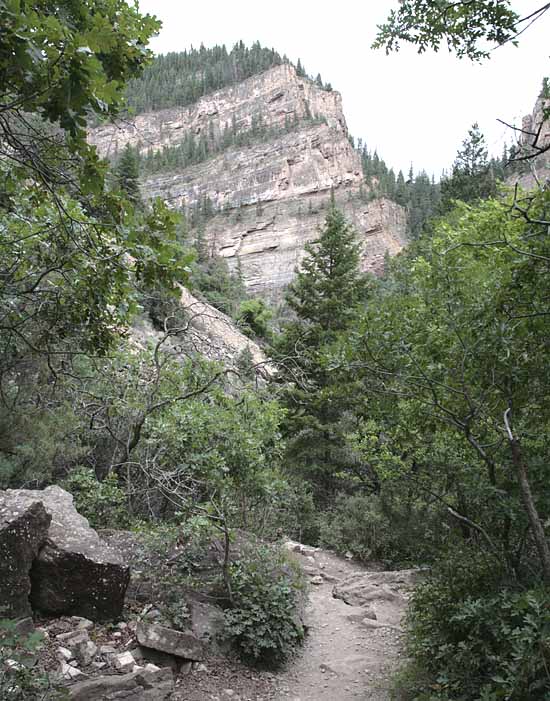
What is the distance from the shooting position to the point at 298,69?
9769 cm

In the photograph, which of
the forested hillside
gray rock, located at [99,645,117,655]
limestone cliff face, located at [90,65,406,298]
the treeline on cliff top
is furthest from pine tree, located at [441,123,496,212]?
the treeline on cliff top

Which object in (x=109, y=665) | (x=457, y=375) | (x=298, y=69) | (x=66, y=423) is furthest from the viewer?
(x=298, y=69)

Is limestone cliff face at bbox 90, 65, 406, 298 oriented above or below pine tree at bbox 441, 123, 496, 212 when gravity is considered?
above

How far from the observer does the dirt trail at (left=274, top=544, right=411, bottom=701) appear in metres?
5.01

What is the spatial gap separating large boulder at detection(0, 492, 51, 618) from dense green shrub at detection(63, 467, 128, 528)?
7.11ft

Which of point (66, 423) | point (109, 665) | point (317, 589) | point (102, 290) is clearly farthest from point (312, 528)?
point (102, 290)

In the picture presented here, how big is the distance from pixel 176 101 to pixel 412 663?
114 meters

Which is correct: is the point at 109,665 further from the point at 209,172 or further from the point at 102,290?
the point at 209,172

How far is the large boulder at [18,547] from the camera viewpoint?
13.1ft

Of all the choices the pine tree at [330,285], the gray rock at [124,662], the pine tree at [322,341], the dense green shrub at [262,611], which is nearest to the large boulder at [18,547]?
the gray rock at [124,662]

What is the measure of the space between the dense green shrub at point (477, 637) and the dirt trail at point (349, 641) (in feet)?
2.36

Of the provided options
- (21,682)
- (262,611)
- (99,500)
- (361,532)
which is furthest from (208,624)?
(361,532)

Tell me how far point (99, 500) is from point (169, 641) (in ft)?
8.27

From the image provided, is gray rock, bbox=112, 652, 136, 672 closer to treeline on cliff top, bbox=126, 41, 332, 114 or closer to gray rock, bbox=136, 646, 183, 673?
gray rock, bbox=136, 646, 183, 673
